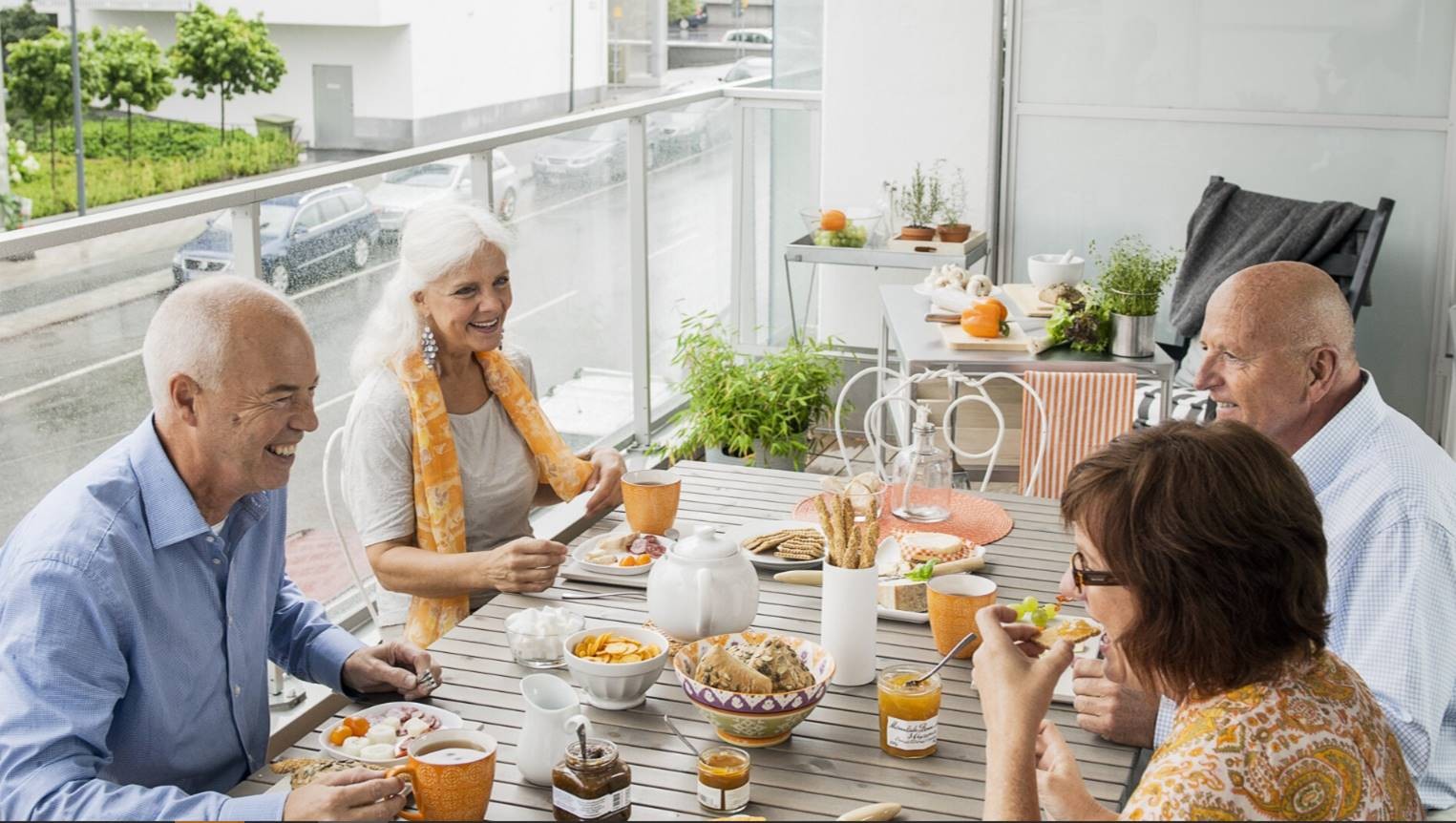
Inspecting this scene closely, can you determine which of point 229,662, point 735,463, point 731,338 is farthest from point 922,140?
point 229,662

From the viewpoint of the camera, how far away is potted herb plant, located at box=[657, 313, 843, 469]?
493cm

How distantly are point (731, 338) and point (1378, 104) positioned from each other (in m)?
2.70

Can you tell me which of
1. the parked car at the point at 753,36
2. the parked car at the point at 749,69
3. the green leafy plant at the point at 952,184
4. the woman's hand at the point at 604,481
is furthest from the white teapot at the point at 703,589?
the parked car at the point at 749,69

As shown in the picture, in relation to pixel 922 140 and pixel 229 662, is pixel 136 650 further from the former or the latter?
pixel 922 140

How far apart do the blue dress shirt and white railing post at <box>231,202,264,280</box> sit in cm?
98

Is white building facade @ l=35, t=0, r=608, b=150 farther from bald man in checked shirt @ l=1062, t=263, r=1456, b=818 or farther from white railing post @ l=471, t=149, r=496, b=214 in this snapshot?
bald man in checked shirt @ l=1062, t=263, r=1456, b=818

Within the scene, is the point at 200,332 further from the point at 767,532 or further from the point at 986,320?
the point at 986,320

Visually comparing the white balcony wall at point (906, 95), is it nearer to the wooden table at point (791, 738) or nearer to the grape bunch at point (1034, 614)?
the wooden table at point (791, 738)

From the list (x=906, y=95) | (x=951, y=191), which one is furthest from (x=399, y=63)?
(x=951, y=191)

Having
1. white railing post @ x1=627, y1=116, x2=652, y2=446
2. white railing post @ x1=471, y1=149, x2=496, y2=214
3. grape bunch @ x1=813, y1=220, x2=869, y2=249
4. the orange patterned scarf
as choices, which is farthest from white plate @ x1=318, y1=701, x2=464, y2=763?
grape bunch @ x1=813, y1=220, x2=869, y2=249

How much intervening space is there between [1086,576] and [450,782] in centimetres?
72

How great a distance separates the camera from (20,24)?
80.2ft

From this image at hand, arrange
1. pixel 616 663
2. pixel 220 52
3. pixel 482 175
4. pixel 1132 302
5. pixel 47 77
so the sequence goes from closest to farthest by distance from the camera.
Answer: pixel 616 663 < pixel 482 175 < pixel 1132 302 < pixel 47 77 < pixel 220 52

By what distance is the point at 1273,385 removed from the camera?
2225mm
